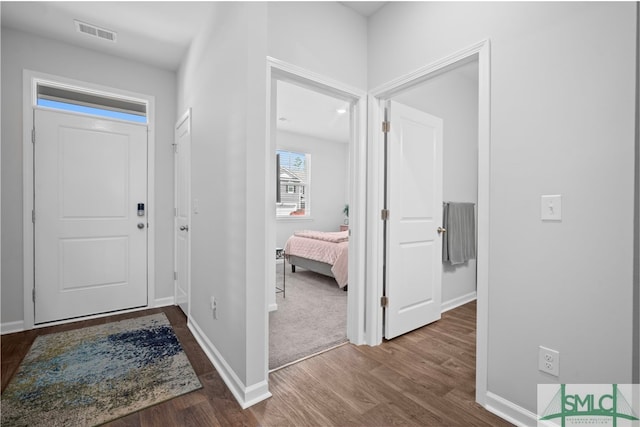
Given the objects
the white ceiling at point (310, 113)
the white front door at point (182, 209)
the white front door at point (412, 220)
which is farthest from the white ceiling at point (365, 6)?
the white front door at point (182, 209)

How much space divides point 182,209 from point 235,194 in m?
1.59

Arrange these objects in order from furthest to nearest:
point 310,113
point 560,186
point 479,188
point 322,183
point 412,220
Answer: point 322,183 < point 310,113 < point 412,220 < point 479,188 < point 560,186

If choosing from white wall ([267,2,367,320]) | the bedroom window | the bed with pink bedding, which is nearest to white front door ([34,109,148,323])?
white wall ([267,2,367,320])

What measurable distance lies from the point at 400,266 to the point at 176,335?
203 cm

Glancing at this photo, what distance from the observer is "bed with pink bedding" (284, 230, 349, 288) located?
3957 millimetres

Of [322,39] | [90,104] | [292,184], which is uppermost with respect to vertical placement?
[322,39]

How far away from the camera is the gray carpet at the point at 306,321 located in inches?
92.6

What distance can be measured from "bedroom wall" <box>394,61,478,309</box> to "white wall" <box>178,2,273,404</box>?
188 centimetres

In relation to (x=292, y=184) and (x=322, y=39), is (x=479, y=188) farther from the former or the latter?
(x=292, y=184)

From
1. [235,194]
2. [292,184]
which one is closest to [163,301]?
[235,194]

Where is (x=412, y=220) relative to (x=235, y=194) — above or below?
below

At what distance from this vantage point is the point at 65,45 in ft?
9.39

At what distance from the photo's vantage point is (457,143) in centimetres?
335

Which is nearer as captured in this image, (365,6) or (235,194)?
(235,194)
